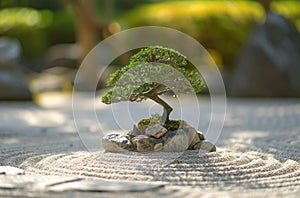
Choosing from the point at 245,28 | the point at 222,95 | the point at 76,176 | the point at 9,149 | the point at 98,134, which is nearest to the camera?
the point at 76,176

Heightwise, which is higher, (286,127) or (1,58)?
(1,58)

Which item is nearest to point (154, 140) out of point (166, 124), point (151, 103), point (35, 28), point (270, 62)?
point (166, 124)

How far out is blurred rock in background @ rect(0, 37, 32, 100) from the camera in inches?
429

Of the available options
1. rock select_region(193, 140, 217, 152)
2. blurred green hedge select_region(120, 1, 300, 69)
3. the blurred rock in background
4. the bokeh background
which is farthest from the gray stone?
rock select_region(193, 140, 217, 152)

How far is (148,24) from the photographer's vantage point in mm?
14180

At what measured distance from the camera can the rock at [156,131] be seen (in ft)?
15.8

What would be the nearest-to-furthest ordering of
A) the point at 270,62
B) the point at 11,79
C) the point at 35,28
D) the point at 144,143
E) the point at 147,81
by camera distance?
1. the point at 144,143
2. the point at 147,81
3. the point at 11,79
4. the point at 270,62
5. the point at 35,28

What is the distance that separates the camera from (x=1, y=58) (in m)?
10.9

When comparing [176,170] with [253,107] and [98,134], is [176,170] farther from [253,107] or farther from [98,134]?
[253,107]

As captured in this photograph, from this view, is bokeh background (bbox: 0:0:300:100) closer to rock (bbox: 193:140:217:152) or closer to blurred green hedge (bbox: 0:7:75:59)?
blurred green hedge (bbox: 0:7:75:59)

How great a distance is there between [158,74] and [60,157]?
1078 mm

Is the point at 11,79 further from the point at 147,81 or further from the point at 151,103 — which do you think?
the point at 147,81

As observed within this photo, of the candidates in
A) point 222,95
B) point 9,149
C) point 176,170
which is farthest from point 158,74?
point 222,95

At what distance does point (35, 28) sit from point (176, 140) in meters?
12.3
